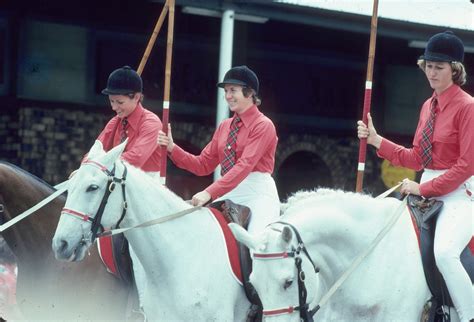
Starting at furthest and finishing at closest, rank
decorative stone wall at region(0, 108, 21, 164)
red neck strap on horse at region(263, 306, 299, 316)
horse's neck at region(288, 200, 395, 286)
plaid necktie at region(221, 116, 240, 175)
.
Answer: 1. decorative stone wall at region(0, 108, 21, 164)
2. plaid necktie at region(221, 116, 240, 175)
3. horse's neck at region(288, 200, 395, 286)
4. red neck strap on horse at region(263, 306, 299, 316)

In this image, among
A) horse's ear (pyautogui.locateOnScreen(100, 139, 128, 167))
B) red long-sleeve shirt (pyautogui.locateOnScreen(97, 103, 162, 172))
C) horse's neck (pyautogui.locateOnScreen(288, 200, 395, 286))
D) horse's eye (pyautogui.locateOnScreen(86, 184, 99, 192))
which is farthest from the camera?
red long-sleeve shirt (pyautogui.locateOnScreen(97, 103, 162, 172))

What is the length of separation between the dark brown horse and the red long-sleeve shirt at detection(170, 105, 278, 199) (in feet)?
3.10

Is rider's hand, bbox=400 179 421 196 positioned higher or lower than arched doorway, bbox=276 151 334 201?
higher

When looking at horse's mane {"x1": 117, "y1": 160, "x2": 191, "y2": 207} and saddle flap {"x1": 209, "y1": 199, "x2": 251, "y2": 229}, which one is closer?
horse's mane {"x1": 117, "y1": 160, "x2": 191, "y2": 207}

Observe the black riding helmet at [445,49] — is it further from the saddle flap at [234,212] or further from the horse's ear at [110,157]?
the horse's ear at [110,157]

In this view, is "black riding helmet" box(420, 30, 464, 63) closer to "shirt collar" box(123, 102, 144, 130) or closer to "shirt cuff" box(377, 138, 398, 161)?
"shirt cuff" box(377, 138, 398, 161)

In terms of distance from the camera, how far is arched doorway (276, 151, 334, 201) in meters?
14.9

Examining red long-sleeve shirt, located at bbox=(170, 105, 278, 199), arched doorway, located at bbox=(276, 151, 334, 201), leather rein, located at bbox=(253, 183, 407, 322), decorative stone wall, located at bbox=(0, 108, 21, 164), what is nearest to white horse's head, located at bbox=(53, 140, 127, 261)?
red long-sleeve shirt, located at bbox=(170, 105, 278, 199)

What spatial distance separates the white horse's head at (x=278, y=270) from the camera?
15.5 feet

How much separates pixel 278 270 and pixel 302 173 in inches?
410

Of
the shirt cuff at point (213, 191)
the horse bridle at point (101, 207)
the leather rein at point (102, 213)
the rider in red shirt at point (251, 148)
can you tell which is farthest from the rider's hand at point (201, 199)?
the horse bridle at point (101, 207)

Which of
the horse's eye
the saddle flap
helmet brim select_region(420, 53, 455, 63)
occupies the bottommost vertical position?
the saddle flap

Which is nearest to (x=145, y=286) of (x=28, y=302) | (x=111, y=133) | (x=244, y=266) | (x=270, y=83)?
(x=244, y=266)

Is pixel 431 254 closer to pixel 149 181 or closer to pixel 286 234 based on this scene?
pixel 286 234
